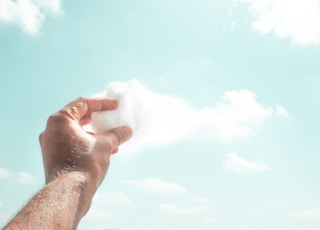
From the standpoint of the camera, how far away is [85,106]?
5.31 metres

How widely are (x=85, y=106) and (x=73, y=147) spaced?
90 cm

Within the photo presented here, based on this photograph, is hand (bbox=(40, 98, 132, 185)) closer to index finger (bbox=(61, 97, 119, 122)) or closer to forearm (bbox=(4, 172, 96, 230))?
index finger (bbox=(61, 97, 119, 122))

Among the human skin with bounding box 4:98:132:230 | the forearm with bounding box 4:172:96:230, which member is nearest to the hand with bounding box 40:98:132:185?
the human skin with bounding box 4:98:132:230

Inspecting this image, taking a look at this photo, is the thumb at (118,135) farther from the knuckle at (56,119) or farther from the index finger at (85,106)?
the knuckle at (56,119)

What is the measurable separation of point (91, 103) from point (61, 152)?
1140 millimetres

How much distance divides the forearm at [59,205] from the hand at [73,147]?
0.21m

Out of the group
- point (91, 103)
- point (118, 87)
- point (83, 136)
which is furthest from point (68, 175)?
point (118, 87)

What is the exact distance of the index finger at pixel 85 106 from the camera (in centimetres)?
500

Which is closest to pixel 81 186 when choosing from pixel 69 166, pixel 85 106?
pixel 69 166

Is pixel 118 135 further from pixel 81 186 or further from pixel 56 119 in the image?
pixel 81 186

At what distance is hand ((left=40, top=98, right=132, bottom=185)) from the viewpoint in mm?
4371

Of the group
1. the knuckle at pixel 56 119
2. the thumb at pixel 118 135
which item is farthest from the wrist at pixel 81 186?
the thumb at pixel 118 135

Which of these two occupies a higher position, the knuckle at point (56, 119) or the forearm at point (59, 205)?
the knuckle at point (56, 119)

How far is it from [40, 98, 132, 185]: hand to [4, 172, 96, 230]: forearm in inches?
8.1
